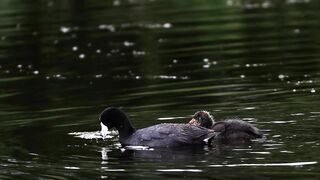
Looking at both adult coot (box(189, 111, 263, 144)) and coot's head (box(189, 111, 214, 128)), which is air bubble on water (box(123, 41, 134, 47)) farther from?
adult coot (box(189, 111, 263, 144))

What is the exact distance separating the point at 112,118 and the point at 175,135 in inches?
53.9

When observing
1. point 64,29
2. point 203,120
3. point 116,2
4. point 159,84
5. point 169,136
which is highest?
point 116,2

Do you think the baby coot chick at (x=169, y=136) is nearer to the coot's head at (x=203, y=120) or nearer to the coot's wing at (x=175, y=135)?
the coot's wing at (x=175, y=135)

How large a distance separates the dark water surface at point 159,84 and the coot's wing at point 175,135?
0.25 meters

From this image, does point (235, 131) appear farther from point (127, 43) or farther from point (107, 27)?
point (107, 27)

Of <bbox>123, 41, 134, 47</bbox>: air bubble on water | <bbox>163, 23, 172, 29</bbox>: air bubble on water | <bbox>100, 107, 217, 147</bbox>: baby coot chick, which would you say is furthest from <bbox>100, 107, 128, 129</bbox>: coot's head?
<bbox>163, 23, 172, 29</bbox>: air bubble on water

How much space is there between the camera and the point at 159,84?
21953 millimetres

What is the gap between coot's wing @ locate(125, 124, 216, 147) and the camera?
48.5 ft

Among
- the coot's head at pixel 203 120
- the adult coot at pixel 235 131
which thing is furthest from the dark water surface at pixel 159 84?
the coot's head at pixel 203 120

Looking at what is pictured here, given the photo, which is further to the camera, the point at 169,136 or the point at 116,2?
the point at 116,2

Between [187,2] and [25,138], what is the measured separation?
1143 inches

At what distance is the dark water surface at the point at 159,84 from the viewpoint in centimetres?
1348

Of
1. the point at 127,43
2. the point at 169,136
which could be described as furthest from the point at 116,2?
the point at 169,136

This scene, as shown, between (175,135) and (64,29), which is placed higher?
(64,29)
